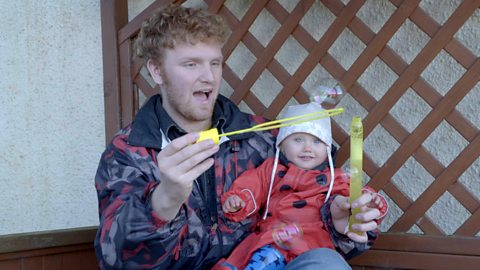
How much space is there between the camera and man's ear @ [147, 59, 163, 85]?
207cm

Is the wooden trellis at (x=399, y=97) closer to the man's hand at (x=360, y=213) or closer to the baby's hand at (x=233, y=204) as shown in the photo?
the man's hand at (x=360, y=213)

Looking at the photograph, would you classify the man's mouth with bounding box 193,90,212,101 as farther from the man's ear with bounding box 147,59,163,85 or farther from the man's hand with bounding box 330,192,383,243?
the man's hand with bounding box 330,192,383,243

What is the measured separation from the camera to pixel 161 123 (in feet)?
6.60

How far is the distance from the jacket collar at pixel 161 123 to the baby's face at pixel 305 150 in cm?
17

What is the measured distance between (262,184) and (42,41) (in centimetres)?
143

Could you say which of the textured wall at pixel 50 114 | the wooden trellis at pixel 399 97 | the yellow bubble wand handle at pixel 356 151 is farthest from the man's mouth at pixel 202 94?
the textured wall at pixel 50 114

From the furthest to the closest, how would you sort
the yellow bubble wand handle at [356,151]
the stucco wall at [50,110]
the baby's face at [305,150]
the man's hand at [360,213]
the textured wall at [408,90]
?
the stucco wall at [50,110] → the textured wall at [408,90] → the baby's face at [305,150] → the man's hand at [360,213] → the yellow bubble wand handle at [356,151]

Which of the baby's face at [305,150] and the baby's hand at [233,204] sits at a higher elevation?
the baby's face at [305,150]

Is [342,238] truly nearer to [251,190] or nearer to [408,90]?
[251,190]

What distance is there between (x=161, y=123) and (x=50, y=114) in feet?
3.47

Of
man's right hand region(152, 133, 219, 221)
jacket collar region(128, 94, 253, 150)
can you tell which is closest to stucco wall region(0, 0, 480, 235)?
jacket collar region(128, 94, 253, 150)

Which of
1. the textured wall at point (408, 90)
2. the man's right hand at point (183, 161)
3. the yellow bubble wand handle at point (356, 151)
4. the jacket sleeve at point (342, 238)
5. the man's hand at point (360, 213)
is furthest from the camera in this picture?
the textured wall at point (408, 90)

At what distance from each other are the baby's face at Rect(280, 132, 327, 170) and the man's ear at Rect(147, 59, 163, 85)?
0.47m

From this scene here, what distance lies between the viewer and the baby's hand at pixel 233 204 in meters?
1.92
